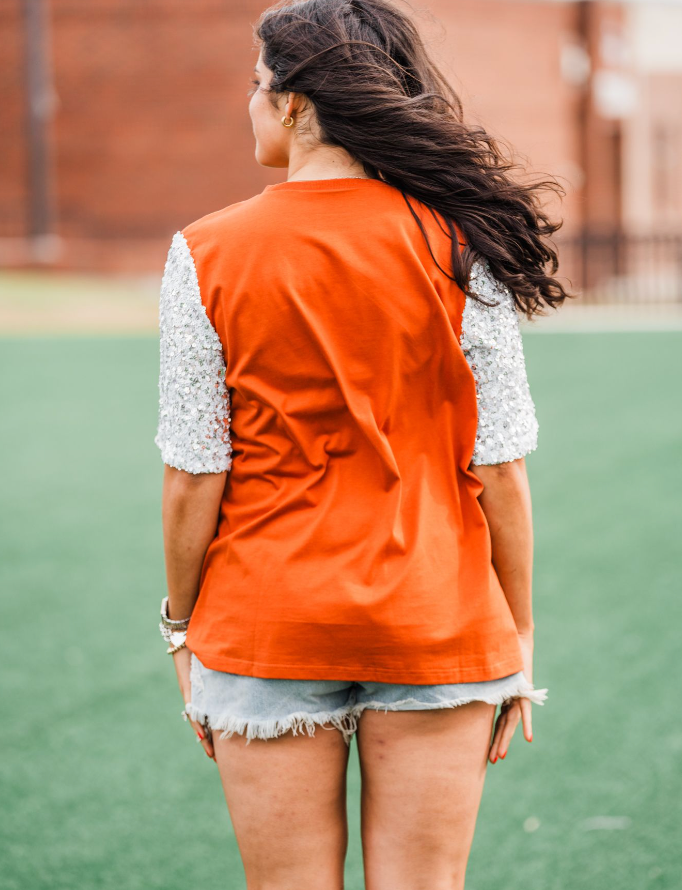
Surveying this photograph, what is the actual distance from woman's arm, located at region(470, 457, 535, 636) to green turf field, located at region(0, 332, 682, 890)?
1.57m

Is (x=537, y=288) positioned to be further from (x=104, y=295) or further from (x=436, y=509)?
(x=104, y=295)

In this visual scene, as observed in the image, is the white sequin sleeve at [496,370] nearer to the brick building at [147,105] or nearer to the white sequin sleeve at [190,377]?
the white sequin sleeve at [190,377]

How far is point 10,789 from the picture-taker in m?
3.56

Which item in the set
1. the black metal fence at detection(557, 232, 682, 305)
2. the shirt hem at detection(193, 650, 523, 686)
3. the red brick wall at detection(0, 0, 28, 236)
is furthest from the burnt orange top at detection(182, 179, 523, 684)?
the red brick wall at detection(0, 0, 28, 236)

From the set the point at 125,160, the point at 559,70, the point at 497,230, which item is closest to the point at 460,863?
the point at 497,230

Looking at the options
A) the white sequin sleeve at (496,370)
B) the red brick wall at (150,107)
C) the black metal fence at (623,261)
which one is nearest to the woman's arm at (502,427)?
the white sequin sleeve at (496,370)

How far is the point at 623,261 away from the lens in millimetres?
26547

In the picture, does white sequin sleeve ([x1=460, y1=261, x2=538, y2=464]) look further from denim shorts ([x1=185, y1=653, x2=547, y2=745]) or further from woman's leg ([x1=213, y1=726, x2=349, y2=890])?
woman's leg ([x1=213, y1=726, x2=349, y2=890])

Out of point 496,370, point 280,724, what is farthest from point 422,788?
point 496,370

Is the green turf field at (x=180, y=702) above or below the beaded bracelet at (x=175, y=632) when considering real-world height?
below

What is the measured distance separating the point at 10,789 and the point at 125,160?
23.9 meters

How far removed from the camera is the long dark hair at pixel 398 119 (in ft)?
5.44

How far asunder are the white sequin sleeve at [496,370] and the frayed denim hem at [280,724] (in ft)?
1.65

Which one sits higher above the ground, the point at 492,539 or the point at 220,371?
the point at 220,371
